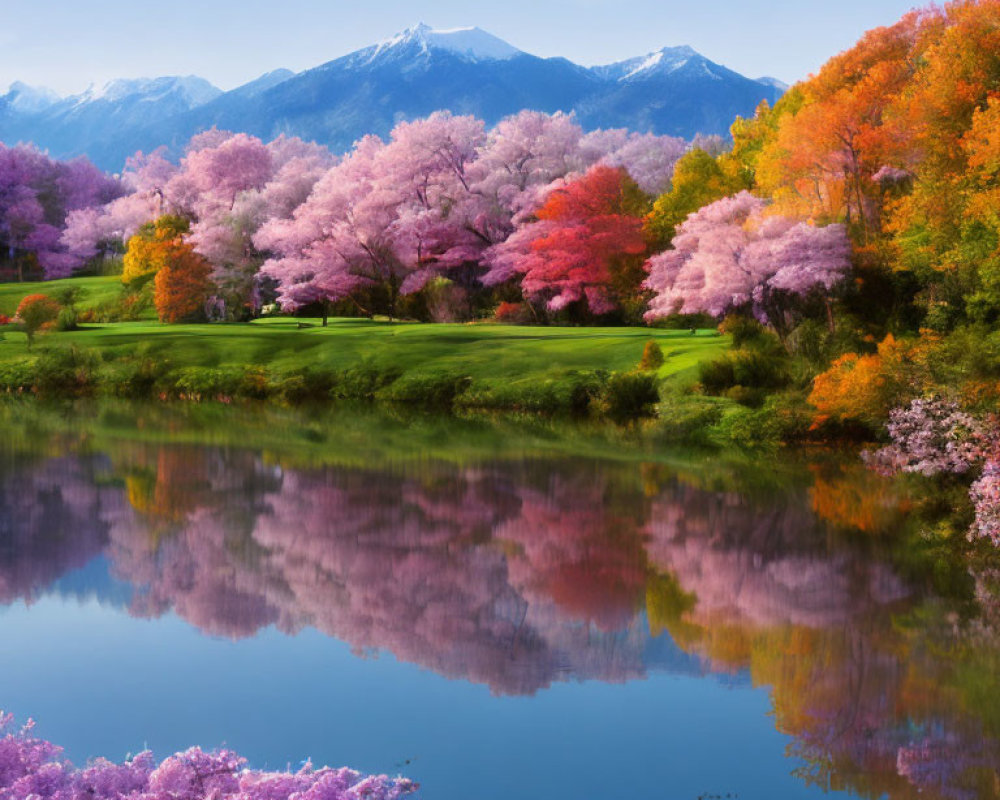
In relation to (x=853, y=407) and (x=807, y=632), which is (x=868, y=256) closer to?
(x=853, y=407)

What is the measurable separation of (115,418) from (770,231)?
17.1 meters

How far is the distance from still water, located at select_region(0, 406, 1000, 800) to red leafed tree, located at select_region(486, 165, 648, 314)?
23.4 m

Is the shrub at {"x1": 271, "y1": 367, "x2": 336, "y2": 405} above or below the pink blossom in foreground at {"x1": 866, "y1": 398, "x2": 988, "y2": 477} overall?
below

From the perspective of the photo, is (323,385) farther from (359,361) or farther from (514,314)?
(514,314)

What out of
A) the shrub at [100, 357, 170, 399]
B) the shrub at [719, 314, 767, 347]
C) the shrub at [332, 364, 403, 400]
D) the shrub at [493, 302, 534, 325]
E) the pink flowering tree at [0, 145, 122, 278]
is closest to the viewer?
the shrub at [719, 314, 767, 347]

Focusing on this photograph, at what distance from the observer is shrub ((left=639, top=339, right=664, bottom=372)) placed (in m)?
31.7

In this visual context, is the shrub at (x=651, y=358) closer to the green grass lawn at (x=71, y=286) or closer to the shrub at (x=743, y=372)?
the shrub at (x=743, y=372)

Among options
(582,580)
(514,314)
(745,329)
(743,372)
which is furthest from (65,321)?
(582,580)

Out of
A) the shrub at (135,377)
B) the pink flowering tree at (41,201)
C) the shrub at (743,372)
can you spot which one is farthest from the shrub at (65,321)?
the shrub at (743,372)

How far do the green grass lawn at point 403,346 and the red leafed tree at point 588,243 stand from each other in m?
2.03

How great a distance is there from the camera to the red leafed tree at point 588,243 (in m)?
40.8

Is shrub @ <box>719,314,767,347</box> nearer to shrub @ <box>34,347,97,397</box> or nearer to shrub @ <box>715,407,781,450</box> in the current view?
shrub @ <box>715,407,781,450</box>

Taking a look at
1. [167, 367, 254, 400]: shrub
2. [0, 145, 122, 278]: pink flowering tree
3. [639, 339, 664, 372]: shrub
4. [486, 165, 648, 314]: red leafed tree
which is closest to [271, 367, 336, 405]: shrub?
[167, 367, 254, 400]: shrub

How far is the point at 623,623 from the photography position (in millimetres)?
10172
